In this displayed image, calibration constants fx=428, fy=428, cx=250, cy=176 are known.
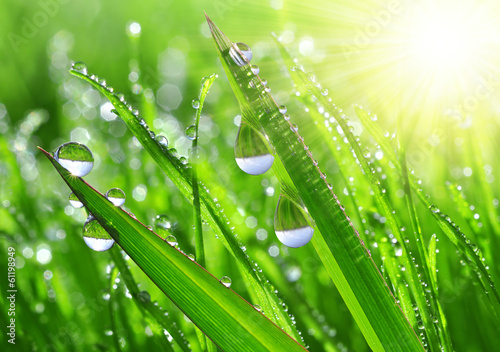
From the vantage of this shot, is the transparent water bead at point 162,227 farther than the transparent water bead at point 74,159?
Yes

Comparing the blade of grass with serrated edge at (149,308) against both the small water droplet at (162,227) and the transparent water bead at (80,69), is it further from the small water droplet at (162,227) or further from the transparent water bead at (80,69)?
the transparent water bead at (80,69)

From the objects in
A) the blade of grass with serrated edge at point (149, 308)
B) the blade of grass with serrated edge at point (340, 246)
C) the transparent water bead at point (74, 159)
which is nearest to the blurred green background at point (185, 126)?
the blade of grass with serrated edge at point (149, 308)

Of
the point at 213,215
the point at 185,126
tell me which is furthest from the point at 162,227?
the point at 185,126

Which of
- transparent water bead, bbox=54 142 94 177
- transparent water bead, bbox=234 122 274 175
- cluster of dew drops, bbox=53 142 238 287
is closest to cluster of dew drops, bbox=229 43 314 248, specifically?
transparent water bead, bbox=234 122 274 175

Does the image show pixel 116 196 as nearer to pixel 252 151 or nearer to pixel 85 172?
pixel 85 172

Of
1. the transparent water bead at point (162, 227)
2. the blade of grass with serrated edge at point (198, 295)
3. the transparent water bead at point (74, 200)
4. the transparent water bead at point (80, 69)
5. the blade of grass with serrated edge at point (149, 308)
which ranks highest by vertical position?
the transparent water bead at point (80, 69)
